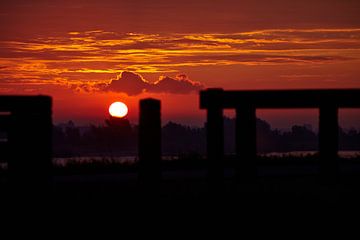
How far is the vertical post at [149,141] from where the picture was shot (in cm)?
1054

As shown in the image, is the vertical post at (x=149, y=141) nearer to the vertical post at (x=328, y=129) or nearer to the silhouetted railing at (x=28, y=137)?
the silhouetted railing at (x=28, y=137)

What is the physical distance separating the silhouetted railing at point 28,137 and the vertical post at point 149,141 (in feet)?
4.38

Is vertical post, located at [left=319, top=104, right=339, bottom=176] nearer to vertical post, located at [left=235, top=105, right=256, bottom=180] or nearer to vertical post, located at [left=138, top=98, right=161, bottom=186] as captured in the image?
vertical post, located at [left=235, top=105, right=256, bottom=180]

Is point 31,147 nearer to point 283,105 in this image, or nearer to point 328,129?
point 283,105

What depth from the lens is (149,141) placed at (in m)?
10.6

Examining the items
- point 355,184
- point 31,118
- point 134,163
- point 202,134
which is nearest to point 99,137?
point 202,134

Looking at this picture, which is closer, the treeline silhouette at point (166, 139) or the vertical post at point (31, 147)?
the vertical post at point (31, 147)

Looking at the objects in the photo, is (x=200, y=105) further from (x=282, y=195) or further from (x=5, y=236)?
(x=5, y=236)

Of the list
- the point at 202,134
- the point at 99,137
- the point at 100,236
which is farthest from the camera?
the point at 202,134

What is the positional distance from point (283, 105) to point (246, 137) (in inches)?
48.1

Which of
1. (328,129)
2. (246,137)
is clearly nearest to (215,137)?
(246,137)

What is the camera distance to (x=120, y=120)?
124 feet

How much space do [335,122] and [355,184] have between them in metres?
2.02

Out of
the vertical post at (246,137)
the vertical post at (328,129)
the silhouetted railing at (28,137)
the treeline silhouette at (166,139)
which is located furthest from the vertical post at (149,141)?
the treeline silhouette at (166,139)
